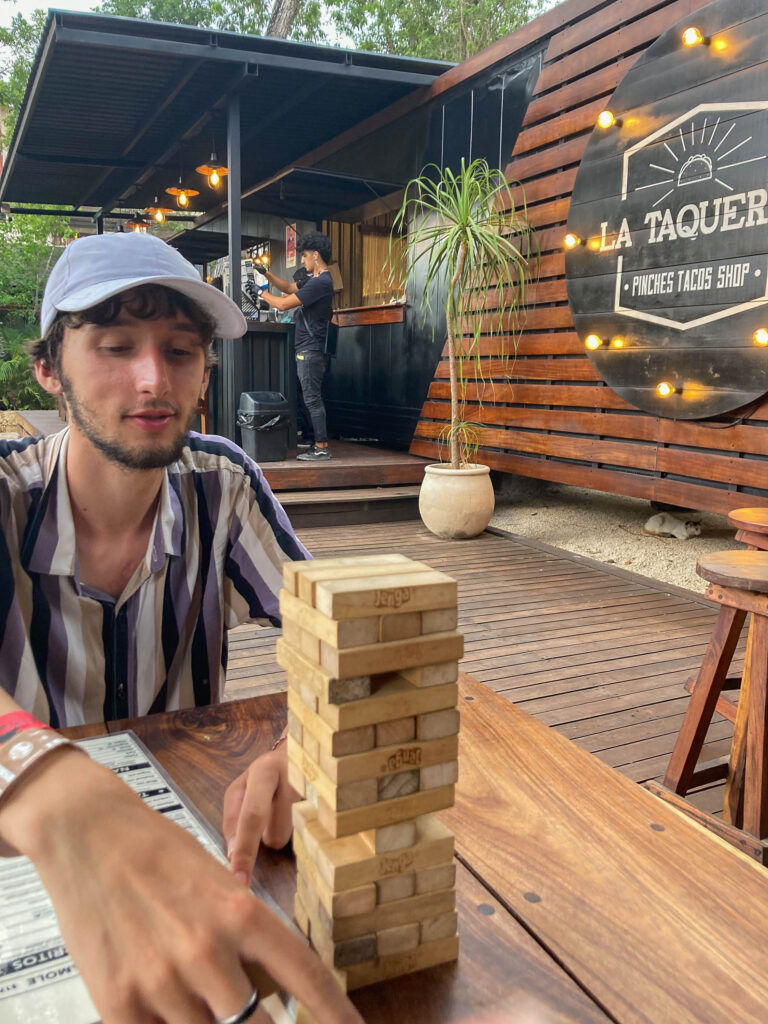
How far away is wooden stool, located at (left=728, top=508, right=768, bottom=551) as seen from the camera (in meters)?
2.51

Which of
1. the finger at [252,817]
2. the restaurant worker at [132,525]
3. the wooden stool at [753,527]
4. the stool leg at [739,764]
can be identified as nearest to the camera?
the finger at [252,817]

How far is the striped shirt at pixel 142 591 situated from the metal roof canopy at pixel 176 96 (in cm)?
561

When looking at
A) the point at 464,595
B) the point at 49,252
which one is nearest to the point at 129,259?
the point at 464,595

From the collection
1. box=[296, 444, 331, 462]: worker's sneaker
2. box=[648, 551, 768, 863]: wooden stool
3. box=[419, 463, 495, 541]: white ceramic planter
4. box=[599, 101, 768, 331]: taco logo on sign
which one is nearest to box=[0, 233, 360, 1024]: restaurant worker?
box=[648, 551, 768, 863]: wooden stool

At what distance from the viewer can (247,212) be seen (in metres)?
11.7

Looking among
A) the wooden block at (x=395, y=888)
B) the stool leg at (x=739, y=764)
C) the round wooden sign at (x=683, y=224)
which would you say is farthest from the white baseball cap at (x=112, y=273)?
the round wooden sign at (x=683, y=224)

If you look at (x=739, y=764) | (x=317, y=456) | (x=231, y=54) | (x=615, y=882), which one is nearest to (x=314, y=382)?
(x=317, y=456)

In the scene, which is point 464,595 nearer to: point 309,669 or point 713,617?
point 713,617

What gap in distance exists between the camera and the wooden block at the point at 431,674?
0.64m

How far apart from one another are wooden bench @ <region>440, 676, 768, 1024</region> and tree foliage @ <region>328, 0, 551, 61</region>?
66.0ft

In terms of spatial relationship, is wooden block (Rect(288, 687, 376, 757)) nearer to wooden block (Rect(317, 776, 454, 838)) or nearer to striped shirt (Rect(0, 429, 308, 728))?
wooden block (Rect(317, 776, 454, 838))

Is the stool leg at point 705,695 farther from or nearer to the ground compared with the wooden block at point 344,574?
nearer to the ground

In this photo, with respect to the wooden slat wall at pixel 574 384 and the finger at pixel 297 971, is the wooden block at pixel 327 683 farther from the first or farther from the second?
the wooden slat wall at pixel 574 384

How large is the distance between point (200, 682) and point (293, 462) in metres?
5.36
